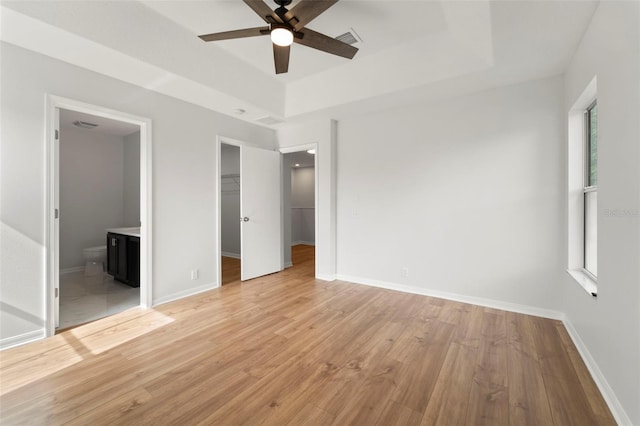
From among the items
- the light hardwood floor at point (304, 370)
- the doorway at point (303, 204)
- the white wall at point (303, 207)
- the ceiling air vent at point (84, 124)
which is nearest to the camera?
the light hardwood floor at point (304, 370)

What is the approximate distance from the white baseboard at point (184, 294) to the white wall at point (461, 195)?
6.41 feet

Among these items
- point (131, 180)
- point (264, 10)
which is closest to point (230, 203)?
point (131, 180)

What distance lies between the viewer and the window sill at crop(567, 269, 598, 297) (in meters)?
2.03

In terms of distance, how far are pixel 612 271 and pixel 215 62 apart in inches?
153

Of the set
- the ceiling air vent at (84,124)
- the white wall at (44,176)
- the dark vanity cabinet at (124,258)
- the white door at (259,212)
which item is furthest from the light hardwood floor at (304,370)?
the ceiling air vent at (84,124)

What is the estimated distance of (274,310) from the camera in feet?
10.1

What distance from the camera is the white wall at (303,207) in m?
8.40

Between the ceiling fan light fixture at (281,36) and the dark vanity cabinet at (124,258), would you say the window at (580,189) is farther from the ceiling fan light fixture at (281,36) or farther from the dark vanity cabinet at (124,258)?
the dark vanity cabinet at (124,258)

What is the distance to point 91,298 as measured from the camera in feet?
11.3

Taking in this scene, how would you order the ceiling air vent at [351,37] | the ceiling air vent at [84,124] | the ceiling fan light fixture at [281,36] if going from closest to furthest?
the ceiling fan light fixture at [281,36] < the ceiling air vent at [351,37] < the ceiling air vent at [84,124]

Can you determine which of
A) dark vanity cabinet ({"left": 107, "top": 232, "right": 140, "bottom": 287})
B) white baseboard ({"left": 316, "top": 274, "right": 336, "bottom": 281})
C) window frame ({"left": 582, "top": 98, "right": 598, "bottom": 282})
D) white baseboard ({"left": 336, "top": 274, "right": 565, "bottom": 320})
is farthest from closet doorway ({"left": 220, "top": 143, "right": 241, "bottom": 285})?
window frame ({"left": 582, "top": 98, "right": 598, "bottom": 282})

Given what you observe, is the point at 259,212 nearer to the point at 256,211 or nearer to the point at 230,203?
the point at 256,211

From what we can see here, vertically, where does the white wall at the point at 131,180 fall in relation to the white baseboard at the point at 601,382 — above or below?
above

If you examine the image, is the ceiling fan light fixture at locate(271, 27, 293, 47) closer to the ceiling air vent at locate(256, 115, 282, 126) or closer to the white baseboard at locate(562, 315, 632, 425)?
the ceiling air vent at locate(256, 115, 282, 126)
